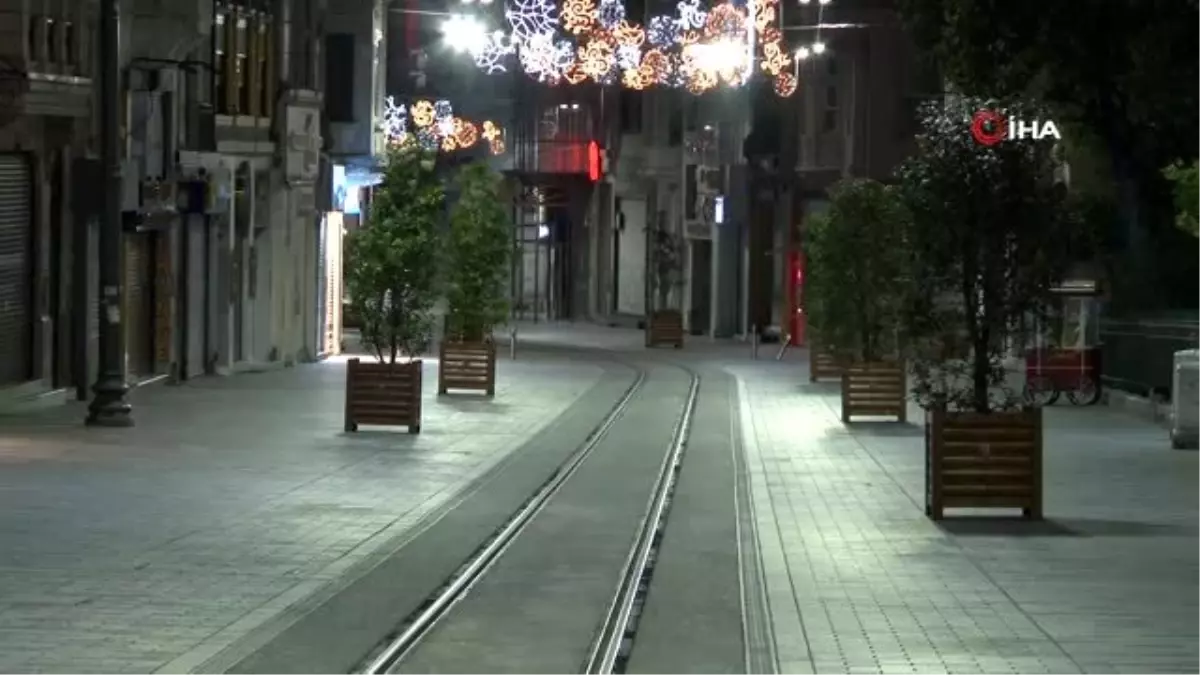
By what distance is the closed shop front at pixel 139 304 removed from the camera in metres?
39.2

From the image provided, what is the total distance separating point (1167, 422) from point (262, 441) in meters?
13.1

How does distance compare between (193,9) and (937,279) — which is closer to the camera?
(937,279)

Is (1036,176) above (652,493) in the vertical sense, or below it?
above

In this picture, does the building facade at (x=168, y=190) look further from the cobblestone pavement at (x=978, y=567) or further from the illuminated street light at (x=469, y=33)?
the cobblestone pavement at (x=978, y=567)

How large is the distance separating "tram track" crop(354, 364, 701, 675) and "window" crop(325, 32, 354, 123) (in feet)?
85.0

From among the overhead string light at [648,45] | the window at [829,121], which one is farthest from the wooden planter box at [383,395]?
the window at [829,121]

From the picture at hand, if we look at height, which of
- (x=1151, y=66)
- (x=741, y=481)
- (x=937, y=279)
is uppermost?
(x=1151, y=66)

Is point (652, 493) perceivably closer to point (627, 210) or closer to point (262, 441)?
point (262, 441)

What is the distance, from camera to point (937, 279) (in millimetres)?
22656

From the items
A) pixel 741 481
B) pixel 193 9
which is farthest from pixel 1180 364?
pixel 193 9

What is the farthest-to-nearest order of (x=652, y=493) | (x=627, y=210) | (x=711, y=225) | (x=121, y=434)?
(x=627, y=210) < (x=711, y=225) < (x=121, y=434) < (x=652, y=493)

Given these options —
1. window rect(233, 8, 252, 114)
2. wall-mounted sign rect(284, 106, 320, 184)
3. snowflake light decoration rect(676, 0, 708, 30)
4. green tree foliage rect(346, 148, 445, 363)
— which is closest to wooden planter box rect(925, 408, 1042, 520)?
green tree foliage rect(346, 148, 445, 363)

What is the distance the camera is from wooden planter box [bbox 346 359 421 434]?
31250 millimetres

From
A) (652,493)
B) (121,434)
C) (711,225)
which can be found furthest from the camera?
(711,225)
